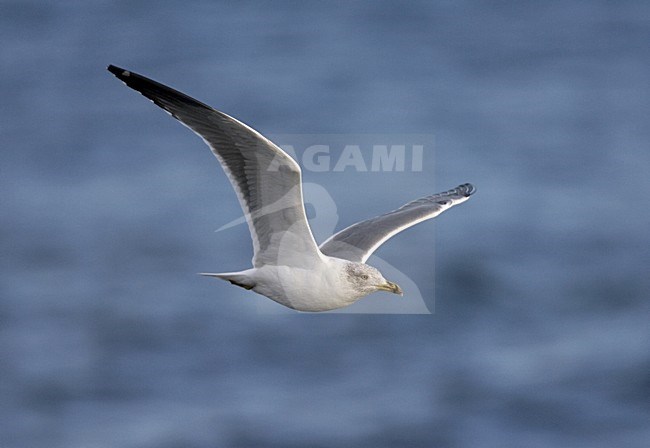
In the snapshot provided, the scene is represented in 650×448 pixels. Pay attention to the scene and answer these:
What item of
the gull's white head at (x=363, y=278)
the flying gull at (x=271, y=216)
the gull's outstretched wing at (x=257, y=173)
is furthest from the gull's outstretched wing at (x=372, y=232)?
the gull's outstretched wing at (x=257, y=173)

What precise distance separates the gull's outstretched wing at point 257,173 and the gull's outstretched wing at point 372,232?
873mm

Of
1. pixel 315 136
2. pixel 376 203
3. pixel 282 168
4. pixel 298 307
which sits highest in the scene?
pixel 315 136

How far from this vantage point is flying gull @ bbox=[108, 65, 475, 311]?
7254mm

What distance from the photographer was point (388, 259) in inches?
568

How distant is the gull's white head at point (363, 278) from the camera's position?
7715 mm

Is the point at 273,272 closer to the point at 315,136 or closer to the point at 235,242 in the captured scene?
the point at 235,242

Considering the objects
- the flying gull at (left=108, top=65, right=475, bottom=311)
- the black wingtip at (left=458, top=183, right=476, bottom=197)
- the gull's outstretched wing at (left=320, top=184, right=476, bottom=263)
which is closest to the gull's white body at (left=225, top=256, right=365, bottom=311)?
the flying gull at (left=108, top=65, right=475, bottom=311)

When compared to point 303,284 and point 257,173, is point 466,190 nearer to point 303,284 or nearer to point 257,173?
point 303,284

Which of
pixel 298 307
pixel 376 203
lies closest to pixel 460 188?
pixel 298 307

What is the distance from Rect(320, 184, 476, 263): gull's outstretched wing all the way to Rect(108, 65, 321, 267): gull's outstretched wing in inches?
34.4

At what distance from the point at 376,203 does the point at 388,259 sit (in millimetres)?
1894

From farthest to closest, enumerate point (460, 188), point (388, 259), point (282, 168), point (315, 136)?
point (315, 136) < point (388, 259) < point (460, 188) < point (282, 168)

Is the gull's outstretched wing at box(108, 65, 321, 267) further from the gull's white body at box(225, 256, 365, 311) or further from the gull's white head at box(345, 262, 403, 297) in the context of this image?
the gull's white head at box(345, 262, 403, 297)

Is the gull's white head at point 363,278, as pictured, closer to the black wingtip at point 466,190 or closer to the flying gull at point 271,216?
the flying gull at point 271,216
